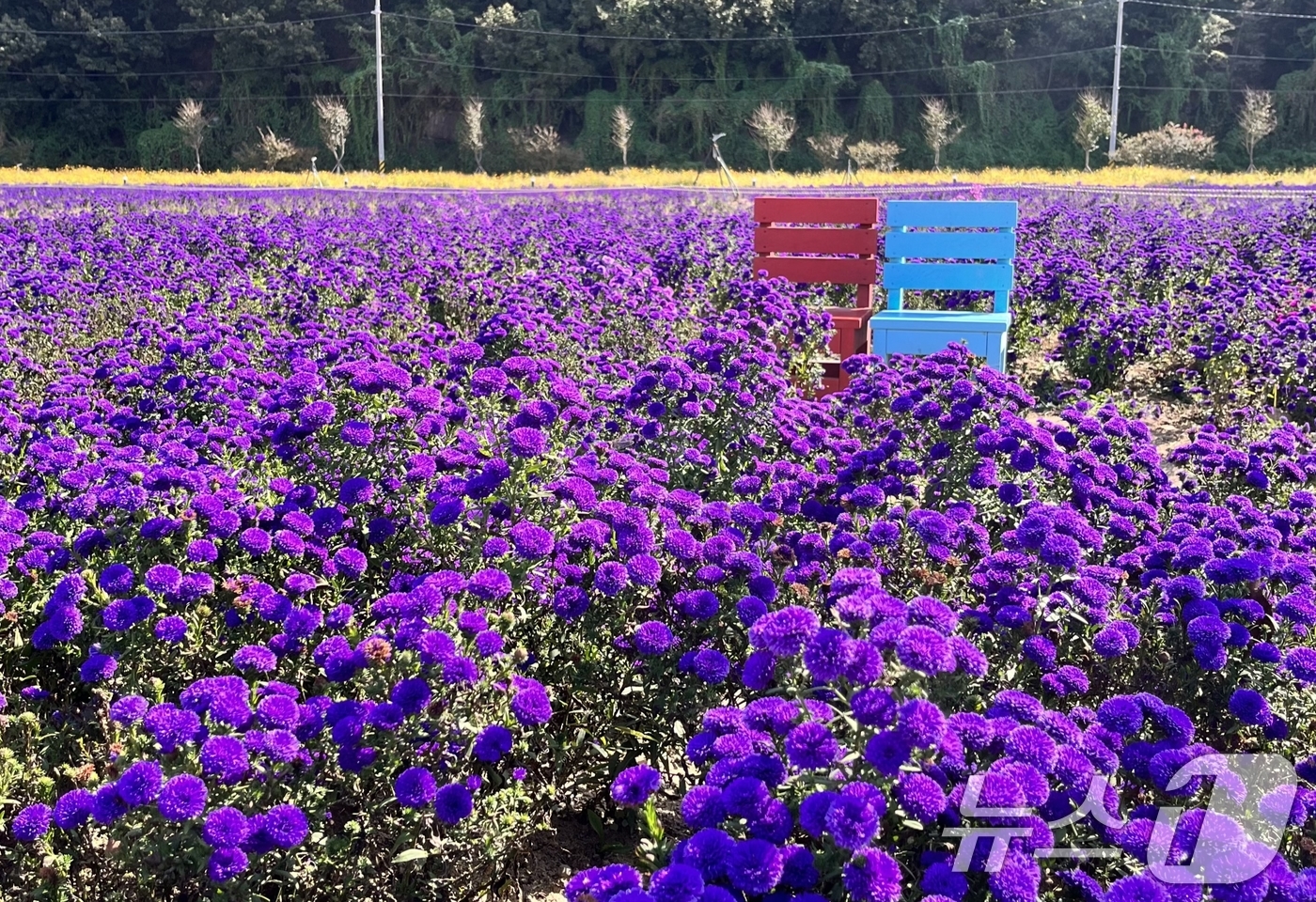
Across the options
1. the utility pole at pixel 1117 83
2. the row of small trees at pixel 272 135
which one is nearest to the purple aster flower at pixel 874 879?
the row of small trees at pixel 272 135

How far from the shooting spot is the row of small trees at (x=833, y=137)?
41781 mm

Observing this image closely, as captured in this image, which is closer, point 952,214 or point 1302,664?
point 1302,664

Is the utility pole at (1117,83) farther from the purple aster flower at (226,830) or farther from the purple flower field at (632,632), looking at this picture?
the purple aster flower at (226,830)

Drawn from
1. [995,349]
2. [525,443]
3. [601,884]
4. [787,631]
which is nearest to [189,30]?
[995,349]

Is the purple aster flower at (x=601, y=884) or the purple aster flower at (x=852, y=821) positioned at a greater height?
the purple aster flower at (x=852, y=821)

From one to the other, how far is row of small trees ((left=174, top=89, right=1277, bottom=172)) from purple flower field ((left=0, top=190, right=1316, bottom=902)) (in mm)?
36710

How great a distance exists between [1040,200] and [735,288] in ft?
41.0

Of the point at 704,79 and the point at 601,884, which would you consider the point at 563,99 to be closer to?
the point at 704,79

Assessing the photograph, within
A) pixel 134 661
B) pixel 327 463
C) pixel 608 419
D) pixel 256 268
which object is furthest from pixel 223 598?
pixel 256 268

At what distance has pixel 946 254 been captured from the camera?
26.7 ft

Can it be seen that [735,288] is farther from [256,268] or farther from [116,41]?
[116,41]

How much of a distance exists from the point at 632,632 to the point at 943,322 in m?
4.96
